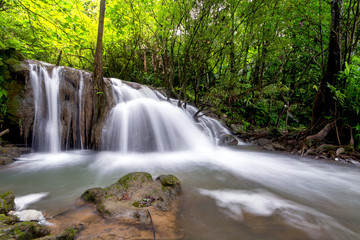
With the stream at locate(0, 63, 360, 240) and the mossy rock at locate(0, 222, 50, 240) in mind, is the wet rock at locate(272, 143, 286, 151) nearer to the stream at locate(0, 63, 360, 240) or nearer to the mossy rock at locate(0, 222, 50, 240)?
the stream at locate(0, 63, 360, 240)

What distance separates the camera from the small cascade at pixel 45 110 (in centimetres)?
500

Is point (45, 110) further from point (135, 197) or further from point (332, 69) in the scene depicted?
point (332, 69)

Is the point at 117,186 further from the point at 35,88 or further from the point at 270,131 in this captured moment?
the point at 270,131

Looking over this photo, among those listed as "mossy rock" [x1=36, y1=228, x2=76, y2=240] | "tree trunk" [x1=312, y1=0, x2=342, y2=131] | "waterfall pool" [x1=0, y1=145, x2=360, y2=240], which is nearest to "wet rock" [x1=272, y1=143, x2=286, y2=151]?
"waterfall pool" [x1=0, y1=145, x2=360, y2=240]

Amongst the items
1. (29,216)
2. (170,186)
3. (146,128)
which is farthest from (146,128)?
(29,216)

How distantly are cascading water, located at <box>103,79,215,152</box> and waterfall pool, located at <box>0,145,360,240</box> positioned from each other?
18.5 inches

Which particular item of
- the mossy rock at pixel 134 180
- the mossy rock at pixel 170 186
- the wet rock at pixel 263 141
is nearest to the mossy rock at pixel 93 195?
the mossy rock at pixel 134 180

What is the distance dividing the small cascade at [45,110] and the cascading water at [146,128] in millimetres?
1485

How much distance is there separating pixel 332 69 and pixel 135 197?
663 cm

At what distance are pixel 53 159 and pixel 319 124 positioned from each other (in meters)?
8.17

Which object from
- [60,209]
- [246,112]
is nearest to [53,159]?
[60,209]

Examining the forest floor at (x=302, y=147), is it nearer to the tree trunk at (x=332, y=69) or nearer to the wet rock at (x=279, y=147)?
the wet rock at (x=279, y=147)

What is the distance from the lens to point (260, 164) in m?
4.52

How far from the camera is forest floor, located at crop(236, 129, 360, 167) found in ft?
14.9
